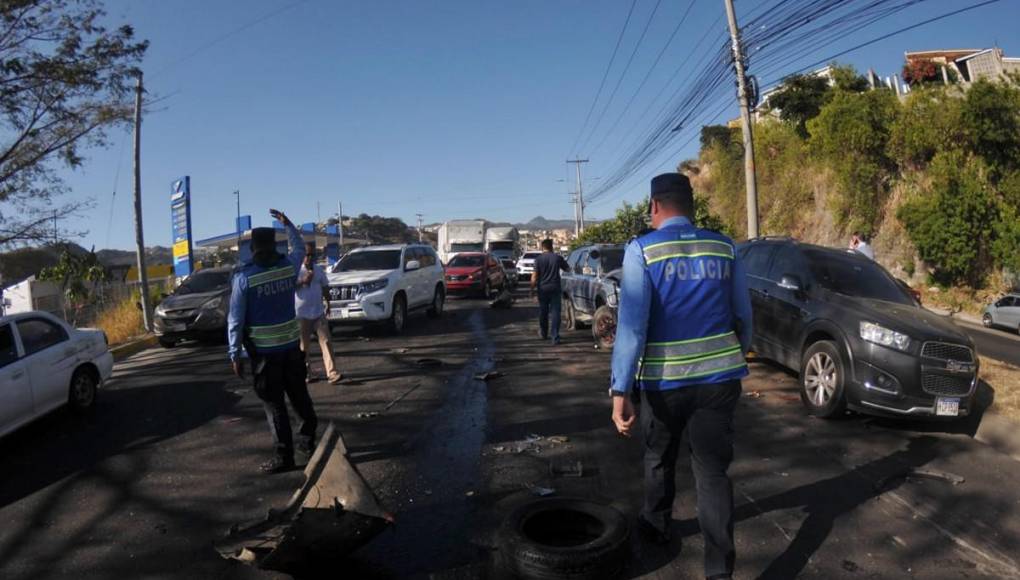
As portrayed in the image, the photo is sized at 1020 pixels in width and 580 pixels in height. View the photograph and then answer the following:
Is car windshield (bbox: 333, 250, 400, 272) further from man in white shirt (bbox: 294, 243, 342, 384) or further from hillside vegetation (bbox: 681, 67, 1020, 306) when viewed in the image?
hillside vegetation (bbox: 681, 67, 1020, 306)


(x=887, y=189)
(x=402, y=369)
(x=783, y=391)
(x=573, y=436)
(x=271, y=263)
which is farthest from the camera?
(x=887, y=189)

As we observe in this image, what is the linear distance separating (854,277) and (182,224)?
1883 cm

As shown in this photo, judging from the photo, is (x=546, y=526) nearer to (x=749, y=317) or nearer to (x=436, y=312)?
(x=749, y=317)

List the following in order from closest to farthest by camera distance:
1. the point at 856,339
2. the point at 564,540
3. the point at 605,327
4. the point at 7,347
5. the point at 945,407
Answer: the point at 564,540, the point at 945,407, the point at 856,339, the point at 7,347, the point at 605,327

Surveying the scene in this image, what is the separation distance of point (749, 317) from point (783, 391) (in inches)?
187

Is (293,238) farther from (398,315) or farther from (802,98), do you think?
(802,98)

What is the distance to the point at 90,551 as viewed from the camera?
13.1 feet

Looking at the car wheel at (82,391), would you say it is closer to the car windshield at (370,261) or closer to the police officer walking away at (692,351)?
the car windshield at (370,261)

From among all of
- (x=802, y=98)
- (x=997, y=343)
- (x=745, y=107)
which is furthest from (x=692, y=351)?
(x=802, y=98)

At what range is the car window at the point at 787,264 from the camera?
7.60 m

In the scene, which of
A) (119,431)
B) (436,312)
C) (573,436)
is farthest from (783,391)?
(436,312)

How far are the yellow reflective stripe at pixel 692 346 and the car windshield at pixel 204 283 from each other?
1231cm

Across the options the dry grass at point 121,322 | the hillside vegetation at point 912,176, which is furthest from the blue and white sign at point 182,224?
the hillside vegetation at point 912,176

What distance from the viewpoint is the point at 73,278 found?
21328 millimetres
